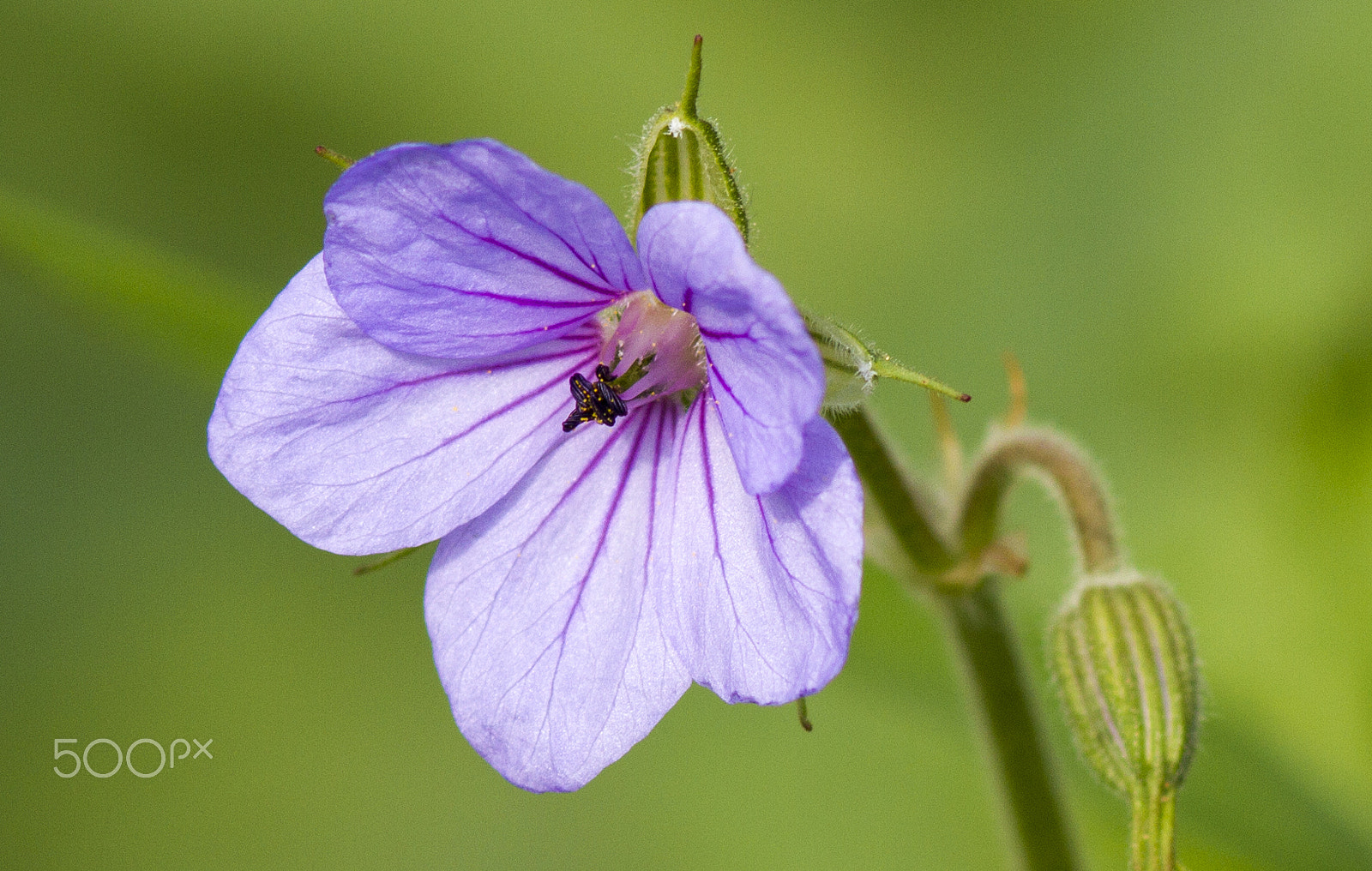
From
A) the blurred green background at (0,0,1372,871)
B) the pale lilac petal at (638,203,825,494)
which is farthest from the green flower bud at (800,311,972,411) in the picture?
the blurred green background at (0,0,1372,871)

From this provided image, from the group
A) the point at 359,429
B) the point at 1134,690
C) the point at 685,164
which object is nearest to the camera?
the point at 685,164

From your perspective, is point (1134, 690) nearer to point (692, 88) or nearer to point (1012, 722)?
point (1012, 722)

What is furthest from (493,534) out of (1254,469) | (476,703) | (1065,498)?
(1254,469)

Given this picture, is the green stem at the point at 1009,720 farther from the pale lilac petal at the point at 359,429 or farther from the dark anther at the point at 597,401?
the pale lilac petal at the point at 359,429

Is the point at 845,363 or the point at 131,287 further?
the point at 131,287

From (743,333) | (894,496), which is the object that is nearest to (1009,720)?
(894,496)

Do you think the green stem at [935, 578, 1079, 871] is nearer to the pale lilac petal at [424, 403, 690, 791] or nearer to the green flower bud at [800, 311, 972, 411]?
the pale lilac petal at [424, 403, 690, 791]
